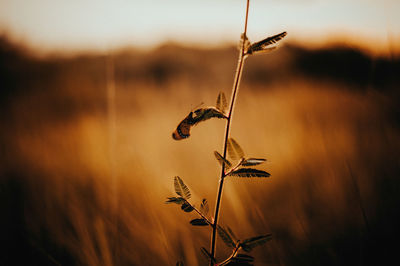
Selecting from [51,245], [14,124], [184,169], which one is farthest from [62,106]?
[51,245]

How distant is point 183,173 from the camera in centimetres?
194

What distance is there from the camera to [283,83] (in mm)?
3877

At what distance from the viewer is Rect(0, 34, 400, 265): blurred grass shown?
3.26ft

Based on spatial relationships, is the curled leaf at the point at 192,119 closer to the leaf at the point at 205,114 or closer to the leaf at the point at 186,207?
the leaf at the point at 205,114

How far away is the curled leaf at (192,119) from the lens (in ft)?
1.19

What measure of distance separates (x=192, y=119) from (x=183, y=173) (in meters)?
1.61

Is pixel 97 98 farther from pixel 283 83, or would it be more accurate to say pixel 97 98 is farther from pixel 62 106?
pixel 283 83

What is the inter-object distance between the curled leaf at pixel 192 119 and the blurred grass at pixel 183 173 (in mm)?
538

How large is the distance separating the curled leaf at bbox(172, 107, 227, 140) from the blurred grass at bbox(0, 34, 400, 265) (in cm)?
54

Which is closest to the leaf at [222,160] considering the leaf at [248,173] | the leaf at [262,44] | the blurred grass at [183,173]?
the leaf at [248,173]

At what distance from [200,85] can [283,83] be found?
1.30 meters

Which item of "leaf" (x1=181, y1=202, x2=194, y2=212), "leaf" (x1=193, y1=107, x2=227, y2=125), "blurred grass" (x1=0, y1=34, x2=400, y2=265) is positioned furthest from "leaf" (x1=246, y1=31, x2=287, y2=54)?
"blurred grass" (x1=0, y1=34, x2=400, y2=265)

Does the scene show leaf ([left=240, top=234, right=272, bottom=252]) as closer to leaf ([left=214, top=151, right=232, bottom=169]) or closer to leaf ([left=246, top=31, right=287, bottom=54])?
leaf ([left=214, top=151, right=232, bottom=169])

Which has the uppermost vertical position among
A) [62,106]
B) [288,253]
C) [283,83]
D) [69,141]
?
[283,83]
